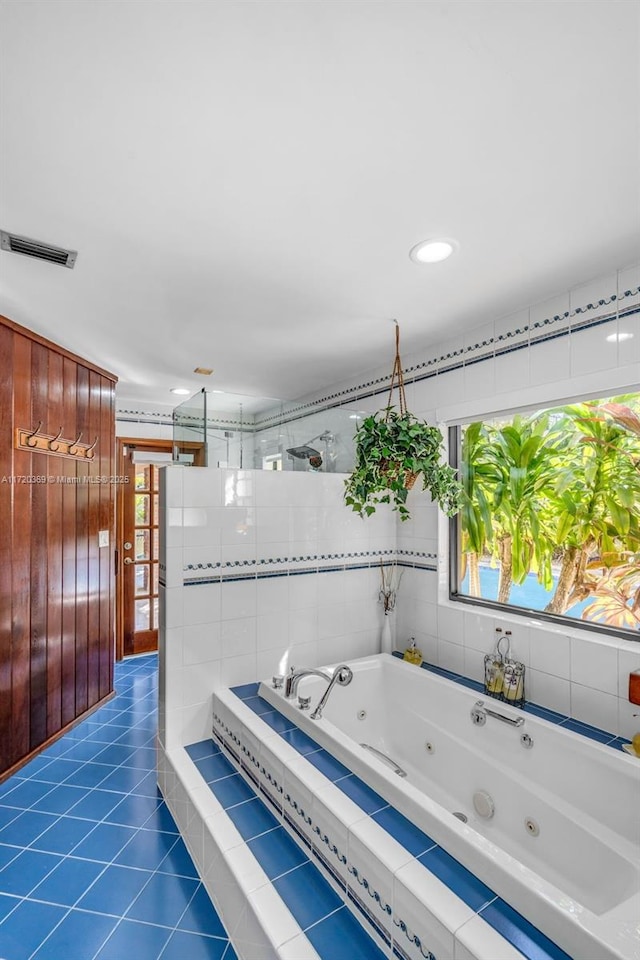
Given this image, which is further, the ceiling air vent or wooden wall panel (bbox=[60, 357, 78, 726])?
wooden wall panel (bbox=[60, 357, 78, 726])

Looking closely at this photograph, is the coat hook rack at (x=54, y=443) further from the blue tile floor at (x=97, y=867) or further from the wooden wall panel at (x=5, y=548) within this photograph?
the blue tile floor at (x=97, y=867)

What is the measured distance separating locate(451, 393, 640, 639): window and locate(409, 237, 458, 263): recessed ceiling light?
3.28 feet

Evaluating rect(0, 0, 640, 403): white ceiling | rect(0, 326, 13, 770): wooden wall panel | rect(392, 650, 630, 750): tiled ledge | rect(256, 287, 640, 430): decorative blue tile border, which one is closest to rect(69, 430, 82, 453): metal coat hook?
rect(0, 326, 13, 770): wooden wall panel

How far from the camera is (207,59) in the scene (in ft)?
3.47

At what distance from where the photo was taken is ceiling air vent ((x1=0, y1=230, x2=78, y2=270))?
5.86ft

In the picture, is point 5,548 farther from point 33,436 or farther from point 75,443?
point 75,443

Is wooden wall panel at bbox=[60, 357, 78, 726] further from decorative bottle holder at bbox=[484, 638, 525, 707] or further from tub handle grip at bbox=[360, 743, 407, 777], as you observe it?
decorative bottle holder at bbox=[484, 638, 525, 707]

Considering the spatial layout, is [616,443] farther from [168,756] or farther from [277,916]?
[168,756]

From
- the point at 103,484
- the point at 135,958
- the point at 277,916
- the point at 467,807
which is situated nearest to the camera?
the point at 277,916

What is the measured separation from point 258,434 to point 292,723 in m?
1.57

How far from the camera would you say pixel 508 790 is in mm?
2010

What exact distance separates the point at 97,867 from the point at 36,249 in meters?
2.45

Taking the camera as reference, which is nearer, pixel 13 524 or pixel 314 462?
pixel 13 524

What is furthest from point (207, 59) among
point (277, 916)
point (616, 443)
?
point (277, 916)
